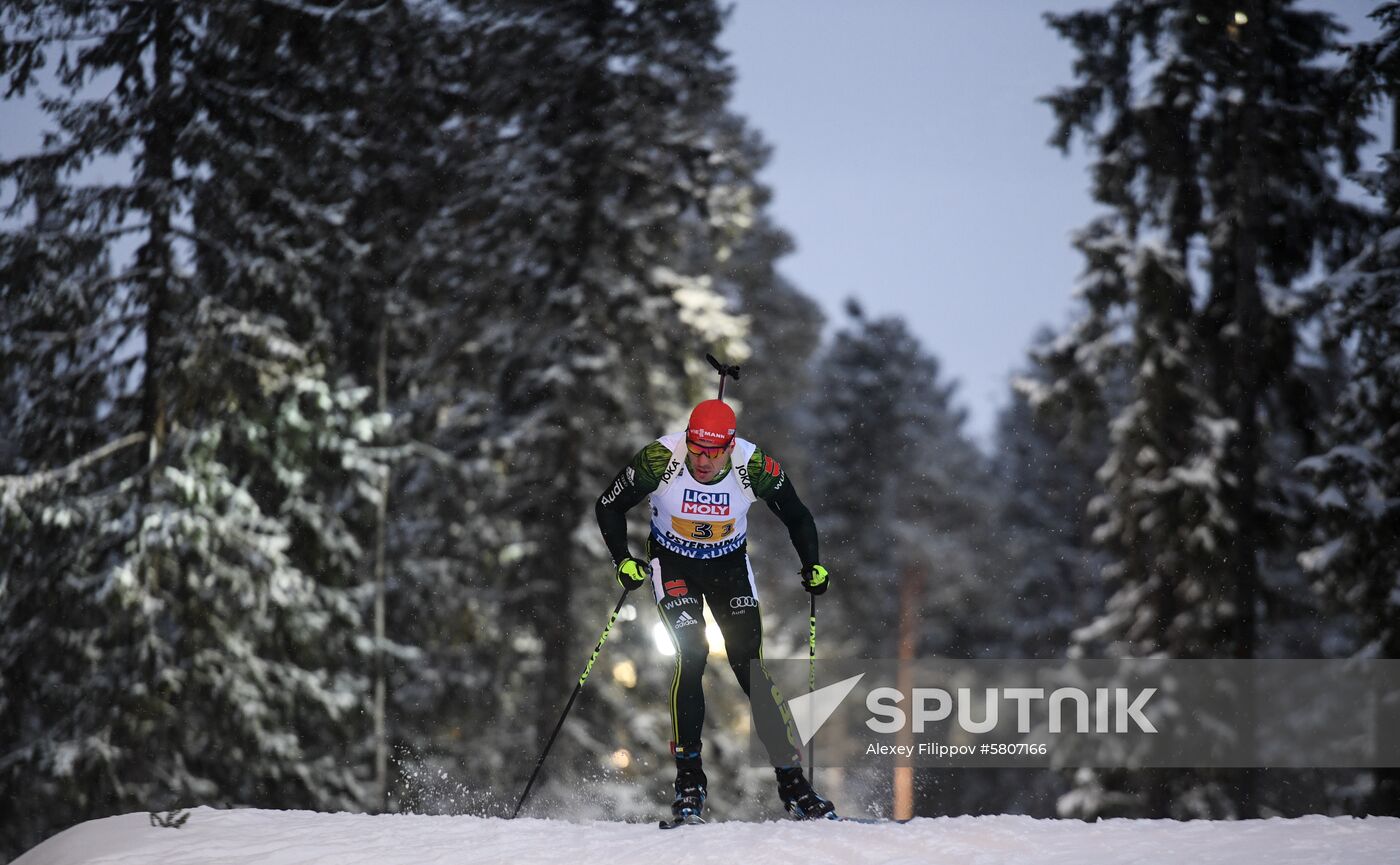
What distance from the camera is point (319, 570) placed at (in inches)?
655

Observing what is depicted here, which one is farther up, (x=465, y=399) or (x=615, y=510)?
(x=465, y=399)

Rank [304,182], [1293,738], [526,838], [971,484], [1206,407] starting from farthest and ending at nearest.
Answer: [971,484] → [1293,738] → [1206,407] → [304,182] → [526,838]

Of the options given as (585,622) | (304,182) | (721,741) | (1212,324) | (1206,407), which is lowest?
(721,741)

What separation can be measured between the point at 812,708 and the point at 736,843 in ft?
5.43

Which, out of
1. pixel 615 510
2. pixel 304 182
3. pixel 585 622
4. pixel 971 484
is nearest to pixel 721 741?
pixel 585 622

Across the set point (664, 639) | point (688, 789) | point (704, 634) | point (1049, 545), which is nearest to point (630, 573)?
point (664, 639)

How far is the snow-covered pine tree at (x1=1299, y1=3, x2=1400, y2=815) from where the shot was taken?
13.6m

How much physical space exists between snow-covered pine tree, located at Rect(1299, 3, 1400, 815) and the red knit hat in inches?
365

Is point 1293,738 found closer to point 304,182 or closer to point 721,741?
point 721,741

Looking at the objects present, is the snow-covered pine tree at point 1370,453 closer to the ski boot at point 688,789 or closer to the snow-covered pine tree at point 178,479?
the ski boot at point 688,789

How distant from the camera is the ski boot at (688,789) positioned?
7414mm

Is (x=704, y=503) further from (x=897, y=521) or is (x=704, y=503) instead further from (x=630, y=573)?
(x=897, y=521)

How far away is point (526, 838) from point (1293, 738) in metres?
23.1

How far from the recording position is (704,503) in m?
7.57
